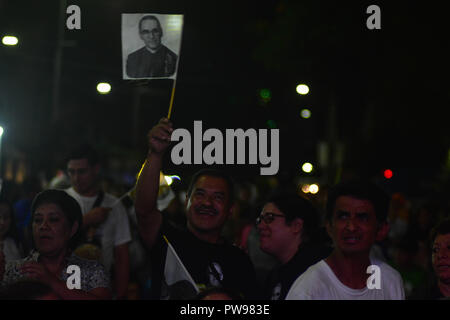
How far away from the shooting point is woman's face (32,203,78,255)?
366 cm

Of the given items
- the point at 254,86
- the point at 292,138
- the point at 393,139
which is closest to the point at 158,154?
the point at 292,138

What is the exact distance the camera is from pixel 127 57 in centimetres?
371

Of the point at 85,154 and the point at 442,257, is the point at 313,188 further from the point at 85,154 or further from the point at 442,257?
the point at 85,154

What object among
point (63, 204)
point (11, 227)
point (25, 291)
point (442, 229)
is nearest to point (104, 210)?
point (11, 227)

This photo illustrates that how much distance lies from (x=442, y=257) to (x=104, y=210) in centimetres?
249

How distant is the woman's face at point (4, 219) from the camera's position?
454 cm

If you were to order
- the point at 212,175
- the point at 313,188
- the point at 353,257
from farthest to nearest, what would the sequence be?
the point at 313,188
the point at 212,175
the point at 353,257

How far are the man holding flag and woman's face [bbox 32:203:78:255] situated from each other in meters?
0.44

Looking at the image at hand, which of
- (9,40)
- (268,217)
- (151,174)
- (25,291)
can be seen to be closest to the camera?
(25,291)

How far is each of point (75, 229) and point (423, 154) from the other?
1971 centimetres

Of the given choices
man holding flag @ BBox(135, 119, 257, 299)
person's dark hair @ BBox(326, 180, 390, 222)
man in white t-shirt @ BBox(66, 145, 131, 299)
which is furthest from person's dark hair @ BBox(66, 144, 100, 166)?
person's dark hair @ BBox(326, 180, 390, 222)

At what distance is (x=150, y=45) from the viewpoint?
3699mm

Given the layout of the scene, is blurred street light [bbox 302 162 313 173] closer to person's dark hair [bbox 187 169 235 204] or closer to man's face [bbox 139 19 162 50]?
person's dark hair [bbox 187 169 235 204]

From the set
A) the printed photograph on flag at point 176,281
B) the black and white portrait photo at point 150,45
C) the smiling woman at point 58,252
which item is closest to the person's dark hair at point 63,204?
the smiling woman at point 58,252
